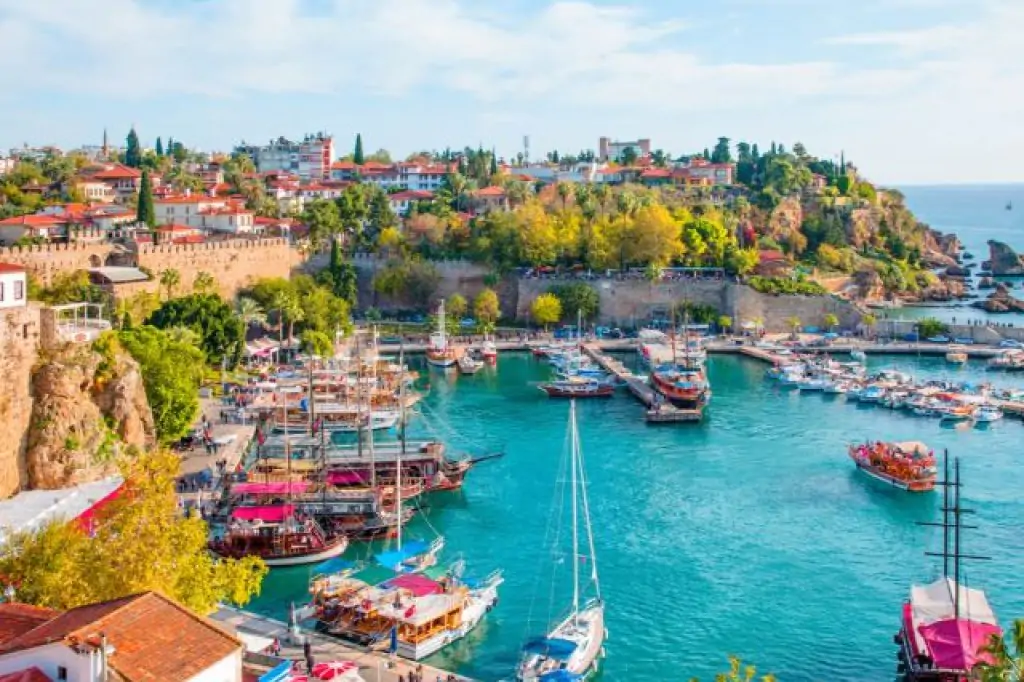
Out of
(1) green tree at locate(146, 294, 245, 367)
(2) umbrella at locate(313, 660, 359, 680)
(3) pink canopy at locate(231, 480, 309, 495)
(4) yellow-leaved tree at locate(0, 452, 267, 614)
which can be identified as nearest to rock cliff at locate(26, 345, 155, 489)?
(3) pink canopy at locate(231, 480, 309, 495)

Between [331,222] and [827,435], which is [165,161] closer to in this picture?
[331,222]

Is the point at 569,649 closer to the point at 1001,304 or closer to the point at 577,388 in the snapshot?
the point at 577,388

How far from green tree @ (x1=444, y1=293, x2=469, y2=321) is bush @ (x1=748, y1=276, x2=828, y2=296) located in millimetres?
17573

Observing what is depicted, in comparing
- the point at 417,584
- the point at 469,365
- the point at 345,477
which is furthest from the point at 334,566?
the point at 469,365

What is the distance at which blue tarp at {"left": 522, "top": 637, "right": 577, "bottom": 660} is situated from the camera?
2466 centimetres

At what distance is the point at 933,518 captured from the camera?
3634cm

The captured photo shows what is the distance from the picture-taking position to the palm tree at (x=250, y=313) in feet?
198

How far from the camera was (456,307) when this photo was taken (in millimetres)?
73438

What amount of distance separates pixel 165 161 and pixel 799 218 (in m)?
55.2

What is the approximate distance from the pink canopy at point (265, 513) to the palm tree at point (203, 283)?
30.9 meters

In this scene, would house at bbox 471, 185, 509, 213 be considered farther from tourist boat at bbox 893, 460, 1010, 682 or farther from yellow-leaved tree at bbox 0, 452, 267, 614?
yellow-leaved tree at bbox 0, 452, 267, 614

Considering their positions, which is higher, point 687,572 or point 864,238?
point 864,238

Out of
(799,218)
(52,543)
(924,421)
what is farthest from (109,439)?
(799,218)

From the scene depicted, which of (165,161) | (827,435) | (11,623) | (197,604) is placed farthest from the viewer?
(165,161)
